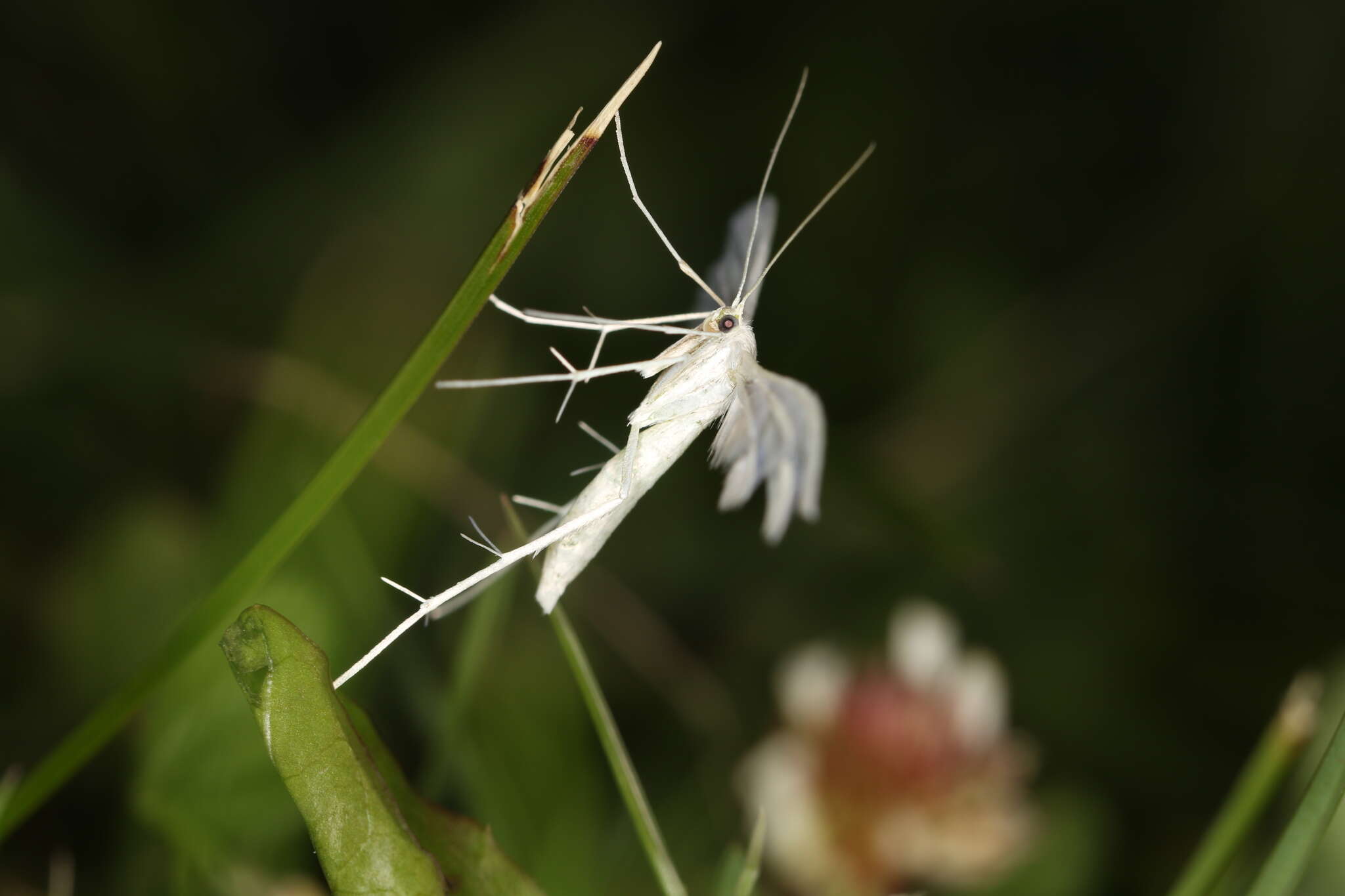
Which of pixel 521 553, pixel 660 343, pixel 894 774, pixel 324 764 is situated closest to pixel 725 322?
pixel 521 553

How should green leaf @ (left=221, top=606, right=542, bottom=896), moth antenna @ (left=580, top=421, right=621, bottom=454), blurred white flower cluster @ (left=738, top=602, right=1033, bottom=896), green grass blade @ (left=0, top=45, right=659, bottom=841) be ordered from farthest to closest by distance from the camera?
blurred white flower cluster @ (left=738, top=602, right=1033, bottom=896), moth antenna @ (left=580, top=421, right=621, bottom=454), green grass blade @ (left=0, top=45, right=659, bottom=841), green leaf @ (left=221, top=606, right=542, bottom=896)

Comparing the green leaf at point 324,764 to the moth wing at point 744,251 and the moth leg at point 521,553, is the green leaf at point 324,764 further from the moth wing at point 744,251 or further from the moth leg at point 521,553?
the moth wing at point 744,251

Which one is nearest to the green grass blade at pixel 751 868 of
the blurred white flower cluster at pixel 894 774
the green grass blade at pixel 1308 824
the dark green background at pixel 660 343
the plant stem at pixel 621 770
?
the plant stem at pixel 621 770

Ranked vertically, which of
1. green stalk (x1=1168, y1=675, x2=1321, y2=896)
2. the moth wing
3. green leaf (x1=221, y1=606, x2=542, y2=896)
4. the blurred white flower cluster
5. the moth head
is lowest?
the blurred white flower cluster

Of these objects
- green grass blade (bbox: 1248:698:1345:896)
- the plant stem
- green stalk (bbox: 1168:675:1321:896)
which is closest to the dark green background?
the plant stem

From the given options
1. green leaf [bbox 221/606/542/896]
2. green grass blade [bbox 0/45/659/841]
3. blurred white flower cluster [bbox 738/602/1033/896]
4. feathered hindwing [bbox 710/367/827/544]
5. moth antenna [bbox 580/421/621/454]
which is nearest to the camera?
green leaf [bbox 221/606/542/896]

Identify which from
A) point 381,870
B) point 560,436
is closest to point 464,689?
point 381,870

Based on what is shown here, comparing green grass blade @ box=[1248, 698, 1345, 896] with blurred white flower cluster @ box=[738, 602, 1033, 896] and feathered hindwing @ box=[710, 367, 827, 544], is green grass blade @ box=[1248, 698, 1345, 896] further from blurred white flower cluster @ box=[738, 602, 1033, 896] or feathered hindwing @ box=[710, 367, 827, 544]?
blurred white flower cluster @ box=[738, 602, 1033, 896]
